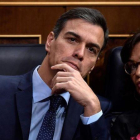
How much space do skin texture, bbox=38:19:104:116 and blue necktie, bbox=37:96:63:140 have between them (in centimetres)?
4

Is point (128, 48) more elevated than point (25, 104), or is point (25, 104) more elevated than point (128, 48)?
point (128, 48)

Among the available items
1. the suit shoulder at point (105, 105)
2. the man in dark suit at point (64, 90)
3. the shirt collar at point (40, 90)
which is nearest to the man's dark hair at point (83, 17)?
the man in dark suit at point (64, 90)

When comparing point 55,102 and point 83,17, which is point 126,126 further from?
point 83,17

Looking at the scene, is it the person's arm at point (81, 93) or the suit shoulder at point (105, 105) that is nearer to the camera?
the person's arm at point (81, 93)

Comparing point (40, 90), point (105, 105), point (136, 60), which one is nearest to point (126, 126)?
point (105, 105)

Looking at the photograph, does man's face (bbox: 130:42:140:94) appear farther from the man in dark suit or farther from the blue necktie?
the blue necktie

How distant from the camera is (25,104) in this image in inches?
30.7

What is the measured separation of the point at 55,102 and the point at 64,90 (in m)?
0.05

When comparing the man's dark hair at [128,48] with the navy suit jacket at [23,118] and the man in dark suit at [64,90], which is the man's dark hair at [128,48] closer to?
the man in dark suit at [64,90]

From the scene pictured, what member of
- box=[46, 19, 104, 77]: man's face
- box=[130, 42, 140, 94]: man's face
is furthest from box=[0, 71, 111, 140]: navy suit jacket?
box=[130, 42, 140, 94]: man's face

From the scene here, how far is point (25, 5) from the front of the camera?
122 centimetres

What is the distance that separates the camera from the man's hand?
0.71m

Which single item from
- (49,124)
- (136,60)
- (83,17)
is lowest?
(49,124)

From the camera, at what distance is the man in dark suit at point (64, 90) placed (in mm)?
730
